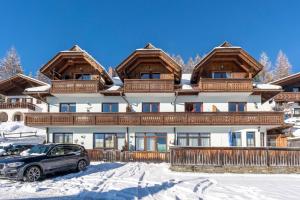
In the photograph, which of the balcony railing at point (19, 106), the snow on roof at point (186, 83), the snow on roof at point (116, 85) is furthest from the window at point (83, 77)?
the balcony railing at point (19, 106)

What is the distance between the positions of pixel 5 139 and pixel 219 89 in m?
25.9

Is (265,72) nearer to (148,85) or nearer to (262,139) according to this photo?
(262,139)

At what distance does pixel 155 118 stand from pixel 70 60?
9998mm

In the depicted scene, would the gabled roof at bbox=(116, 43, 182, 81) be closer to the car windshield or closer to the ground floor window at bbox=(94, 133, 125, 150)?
the ground floor window at bbox=(94, 133, 125, 150)

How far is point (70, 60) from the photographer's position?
28.4m

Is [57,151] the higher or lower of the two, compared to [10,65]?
lower

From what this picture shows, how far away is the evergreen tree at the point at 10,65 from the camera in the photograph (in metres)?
64.6

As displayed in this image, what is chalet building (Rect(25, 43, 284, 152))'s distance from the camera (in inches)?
1006

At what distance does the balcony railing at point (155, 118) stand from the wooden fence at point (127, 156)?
286 cm

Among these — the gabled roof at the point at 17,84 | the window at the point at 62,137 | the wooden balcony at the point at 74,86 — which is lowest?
the window at the point at 62,137

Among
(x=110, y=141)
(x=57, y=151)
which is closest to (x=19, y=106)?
(x=110, y=141)

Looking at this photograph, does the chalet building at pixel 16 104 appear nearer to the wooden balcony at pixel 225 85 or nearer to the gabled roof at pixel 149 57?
the gabled roof at pixel 149 57

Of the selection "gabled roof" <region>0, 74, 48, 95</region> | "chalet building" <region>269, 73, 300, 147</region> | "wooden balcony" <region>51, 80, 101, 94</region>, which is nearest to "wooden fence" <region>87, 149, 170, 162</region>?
"wooden balcony" <region>51, 80, 101, 94</region>

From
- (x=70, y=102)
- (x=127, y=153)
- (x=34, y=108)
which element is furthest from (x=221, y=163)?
(x=34, y=108)
